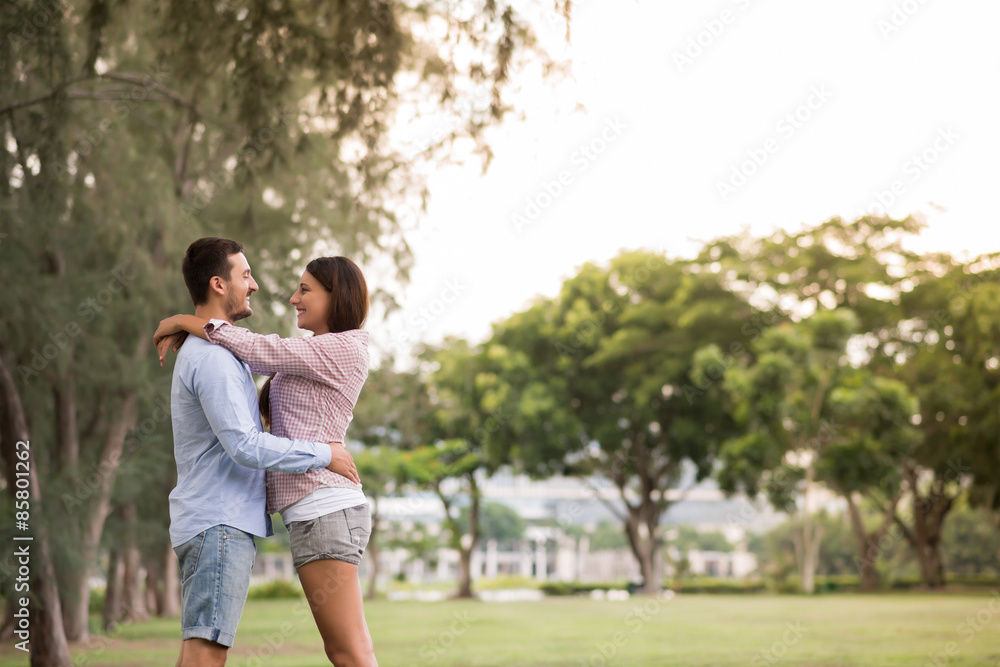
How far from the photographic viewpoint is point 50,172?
291 inches

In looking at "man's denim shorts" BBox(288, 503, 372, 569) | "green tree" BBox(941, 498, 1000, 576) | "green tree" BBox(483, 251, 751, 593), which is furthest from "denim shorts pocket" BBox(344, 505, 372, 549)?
"green tree" BBox(941, 498, 1000, 576)

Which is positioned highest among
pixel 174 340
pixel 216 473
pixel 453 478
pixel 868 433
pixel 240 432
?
pixel 868 433

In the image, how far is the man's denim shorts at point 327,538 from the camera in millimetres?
2877

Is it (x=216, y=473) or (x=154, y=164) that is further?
(x=154, y=164)

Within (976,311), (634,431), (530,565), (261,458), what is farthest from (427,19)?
(530,565)

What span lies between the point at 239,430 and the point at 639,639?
9649mm

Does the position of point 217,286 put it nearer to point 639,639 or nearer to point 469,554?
point 639,639

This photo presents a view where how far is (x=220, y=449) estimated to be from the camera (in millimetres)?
2936

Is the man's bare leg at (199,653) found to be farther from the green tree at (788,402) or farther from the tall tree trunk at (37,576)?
the green tree at (788,402)

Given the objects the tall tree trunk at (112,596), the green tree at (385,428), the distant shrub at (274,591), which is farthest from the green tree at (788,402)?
the distant shrub at (274,591)

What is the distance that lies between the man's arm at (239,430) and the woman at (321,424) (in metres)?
Result: 0.08

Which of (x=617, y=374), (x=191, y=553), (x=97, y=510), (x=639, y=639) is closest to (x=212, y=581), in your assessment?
(x=191, y=553)

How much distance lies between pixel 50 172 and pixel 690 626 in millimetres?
10273

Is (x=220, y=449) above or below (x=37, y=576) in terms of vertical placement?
above
